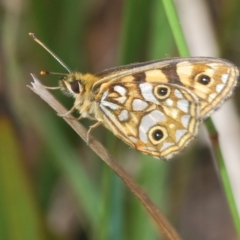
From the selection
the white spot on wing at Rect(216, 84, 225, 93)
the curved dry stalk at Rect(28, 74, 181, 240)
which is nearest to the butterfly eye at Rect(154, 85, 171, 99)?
the white spot on wing at Rect(216, 84, 225, 93)

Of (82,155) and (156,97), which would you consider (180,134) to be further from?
(82,155)

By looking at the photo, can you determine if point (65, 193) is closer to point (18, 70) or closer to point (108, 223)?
point (18, 70)

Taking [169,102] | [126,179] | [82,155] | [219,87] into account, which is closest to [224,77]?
[219,87]

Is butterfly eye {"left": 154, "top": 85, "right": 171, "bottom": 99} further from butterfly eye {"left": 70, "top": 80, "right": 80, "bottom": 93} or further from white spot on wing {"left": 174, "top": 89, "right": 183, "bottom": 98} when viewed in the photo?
butterfly eye {"left": 70, "top": 80, "right": 80, "bottom": 93}

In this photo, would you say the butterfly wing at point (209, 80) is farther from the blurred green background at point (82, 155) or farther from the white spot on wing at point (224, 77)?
the blurred green background at point (82, 155)

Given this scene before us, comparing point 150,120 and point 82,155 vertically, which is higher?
point 150,120

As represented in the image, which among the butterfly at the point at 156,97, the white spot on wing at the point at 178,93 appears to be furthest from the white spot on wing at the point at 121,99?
the white spot on wing at the point at 178,93

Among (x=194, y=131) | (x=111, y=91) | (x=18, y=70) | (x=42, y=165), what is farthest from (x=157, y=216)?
(x=18, y=70)
